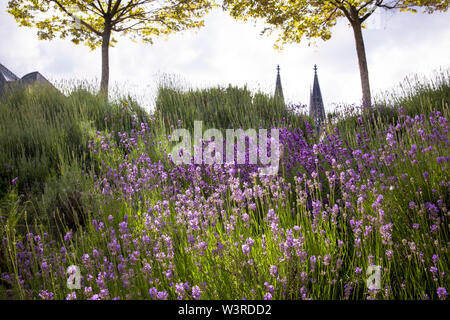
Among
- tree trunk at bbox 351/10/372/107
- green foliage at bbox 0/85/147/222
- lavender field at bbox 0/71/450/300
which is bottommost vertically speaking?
lavender field at bbox 0/71/450/300

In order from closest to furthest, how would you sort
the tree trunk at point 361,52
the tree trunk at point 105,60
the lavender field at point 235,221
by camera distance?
the lavender field at point 235,221
the tree trunk at point 361,52
the tree trunk at point 105,60

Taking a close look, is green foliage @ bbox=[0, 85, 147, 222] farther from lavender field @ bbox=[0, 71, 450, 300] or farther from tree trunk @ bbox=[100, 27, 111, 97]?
tree trunk @ bbox=[100, 27, 111, 97]

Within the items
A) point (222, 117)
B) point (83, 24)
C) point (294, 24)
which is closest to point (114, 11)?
point (83, 24)

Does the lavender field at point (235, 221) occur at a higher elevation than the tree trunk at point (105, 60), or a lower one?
lower

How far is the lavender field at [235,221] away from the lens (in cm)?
195

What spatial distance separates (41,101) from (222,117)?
4.93m

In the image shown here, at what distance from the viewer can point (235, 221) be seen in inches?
90.9

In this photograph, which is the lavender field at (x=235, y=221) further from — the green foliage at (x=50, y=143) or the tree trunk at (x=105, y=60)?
the tree trunk at (x=105, y=60)

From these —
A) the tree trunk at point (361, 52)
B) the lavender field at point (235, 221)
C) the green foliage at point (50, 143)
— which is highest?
the tree trunk at point (361, 52)

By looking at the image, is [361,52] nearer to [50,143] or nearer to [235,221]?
[50,143]

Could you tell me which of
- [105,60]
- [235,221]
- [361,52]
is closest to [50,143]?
[235,221]

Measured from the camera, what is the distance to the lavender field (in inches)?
76.8

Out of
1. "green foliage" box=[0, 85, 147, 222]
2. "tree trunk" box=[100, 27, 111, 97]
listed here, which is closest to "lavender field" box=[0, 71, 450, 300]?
"green foliage" box=[0, 85, 147, 222]

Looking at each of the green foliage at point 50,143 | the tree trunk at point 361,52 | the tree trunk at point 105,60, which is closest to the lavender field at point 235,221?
the green foliage at point 50,143
